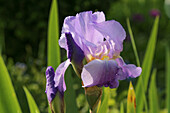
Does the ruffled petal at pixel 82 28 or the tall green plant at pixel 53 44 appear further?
the tall green plant at pixel 53 44

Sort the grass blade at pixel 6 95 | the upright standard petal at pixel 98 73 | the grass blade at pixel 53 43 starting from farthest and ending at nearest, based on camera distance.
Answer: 1. the grass blade at pixel 53 43
2. the grass blade at pixel 6 95
3. the upright standard petal at pixel 98 73

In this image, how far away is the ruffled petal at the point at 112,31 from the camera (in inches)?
27.1

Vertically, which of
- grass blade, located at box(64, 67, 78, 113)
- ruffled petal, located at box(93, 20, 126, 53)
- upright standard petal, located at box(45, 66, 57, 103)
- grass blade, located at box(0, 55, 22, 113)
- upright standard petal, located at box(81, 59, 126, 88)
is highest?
ruffled petal, located at box(93, 20, 126, 53)

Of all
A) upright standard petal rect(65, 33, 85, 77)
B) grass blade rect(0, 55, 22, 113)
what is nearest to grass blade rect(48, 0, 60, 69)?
grass blade rect(0, 55, 22, 113)

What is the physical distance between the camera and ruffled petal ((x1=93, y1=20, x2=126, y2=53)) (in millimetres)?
688

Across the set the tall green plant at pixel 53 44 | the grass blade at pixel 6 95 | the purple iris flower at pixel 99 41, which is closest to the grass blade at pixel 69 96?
the tall green plant at pixel 53 44

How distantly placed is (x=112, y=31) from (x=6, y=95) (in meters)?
0.38

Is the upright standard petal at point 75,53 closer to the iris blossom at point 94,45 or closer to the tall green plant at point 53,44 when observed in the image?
the iris blossom at point 94,45

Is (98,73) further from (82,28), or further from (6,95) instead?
(6,95)

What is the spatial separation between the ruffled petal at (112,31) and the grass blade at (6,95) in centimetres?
32

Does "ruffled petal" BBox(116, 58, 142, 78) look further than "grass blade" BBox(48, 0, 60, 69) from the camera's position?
No

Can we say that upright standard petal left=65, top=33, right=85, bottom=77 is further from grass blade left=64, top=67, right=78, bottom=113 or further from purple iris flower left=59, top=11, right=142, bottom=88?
grass blade left=64, top=67, right=78, bottom=113

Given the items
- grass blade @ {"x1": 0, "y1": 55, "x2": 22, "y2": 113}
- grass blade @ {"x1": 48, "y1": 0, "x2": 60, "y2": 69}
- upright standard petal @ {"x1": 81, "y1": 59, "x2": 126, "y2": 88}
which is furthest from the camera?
grass blade @ {"x1": 48, "y1": 0, "x2": 60, "y2": 69}

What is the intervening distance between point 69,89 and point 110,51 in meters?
0.36
